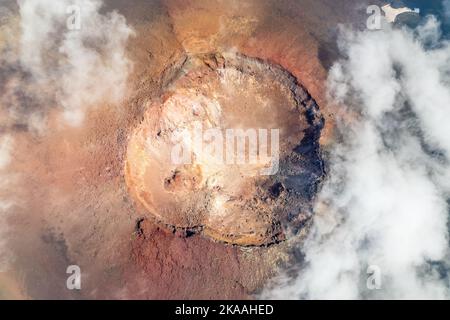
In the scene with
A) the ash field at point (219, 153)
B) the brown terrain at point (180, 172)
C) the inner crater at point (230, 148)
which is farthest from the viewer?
the inner crater at point (230, 148)

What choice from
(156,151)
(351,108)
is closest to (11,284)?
(156,151)

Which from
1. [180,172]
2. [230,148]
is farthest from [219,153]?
[180,172]

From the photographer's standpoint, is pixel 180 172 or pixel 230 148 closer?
pixel 180 172

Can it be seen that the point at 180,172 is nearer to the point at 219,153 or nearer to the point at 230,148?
the point at 219,153

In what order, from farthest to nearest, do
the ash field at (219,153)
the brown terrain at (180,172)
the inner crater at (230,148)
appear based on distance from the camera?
the inner crater at (230,148) < the ash field at (219,153) < the brown terrain at (180,172)

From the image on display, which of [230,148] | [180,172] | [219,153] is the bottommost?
[180,172]
